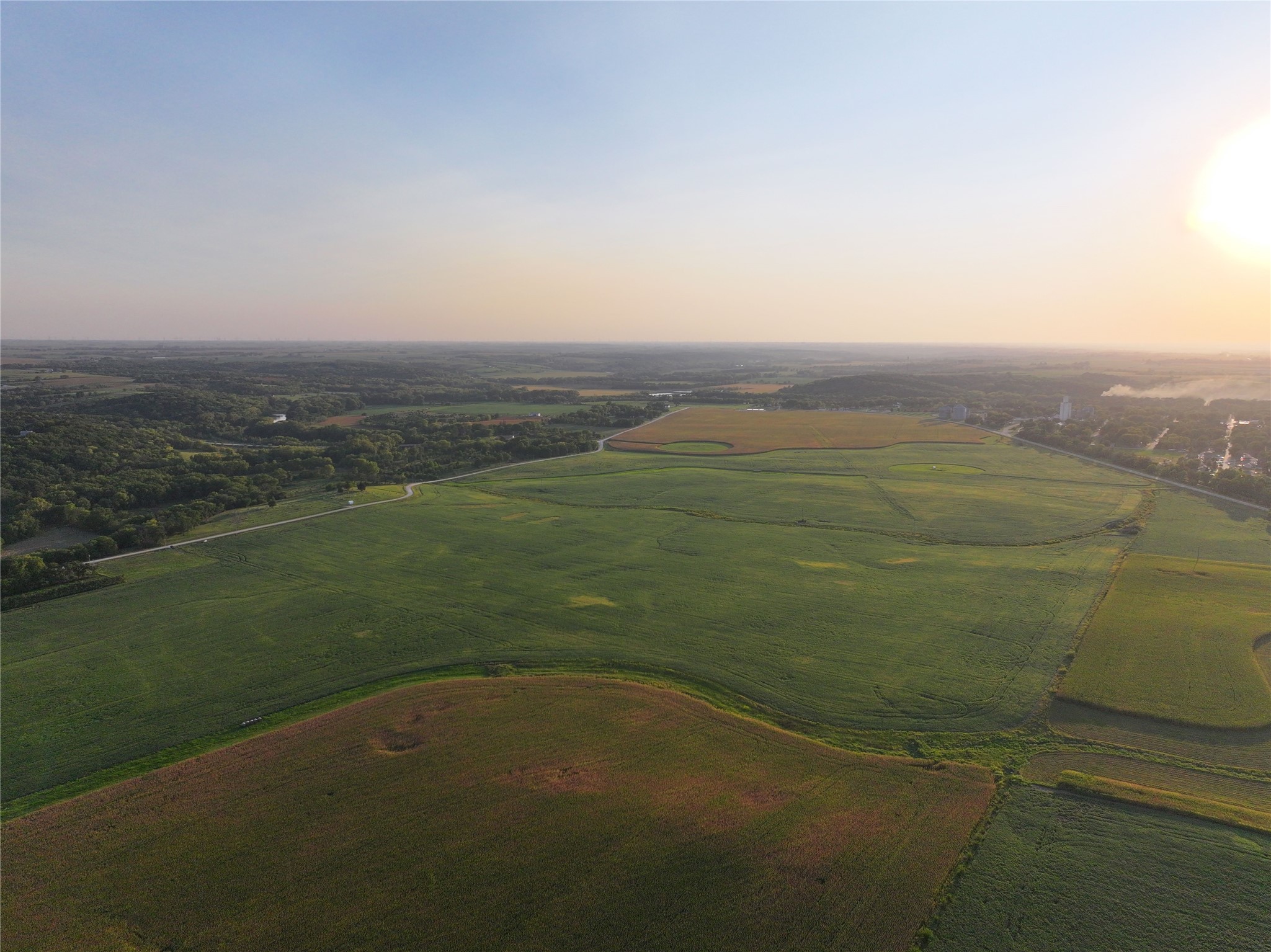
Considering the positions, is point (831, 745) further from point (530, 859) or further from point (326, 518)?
point (326, 518)

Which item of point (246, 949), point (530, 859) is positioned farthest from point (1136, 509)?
point (246, 949)

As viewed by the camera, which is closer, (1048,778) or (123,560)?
(1048,778)

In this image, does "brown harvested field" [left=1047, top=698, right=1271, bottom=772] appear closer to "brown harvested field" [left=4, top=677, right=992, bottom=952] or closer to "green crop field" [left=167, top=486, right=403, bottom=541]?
"brown harvested field" [left=4, top=677, right=992, bottom=952]

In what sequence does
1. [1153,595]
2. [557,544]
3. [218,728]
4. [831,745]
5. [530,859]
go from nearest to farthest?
[530,859], [831,745], [218,728], [1153,595], [557,544]

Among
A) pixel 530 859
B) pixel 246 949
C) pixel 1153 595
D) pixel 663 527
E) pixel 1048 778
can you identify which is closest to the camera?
pixel 246 949

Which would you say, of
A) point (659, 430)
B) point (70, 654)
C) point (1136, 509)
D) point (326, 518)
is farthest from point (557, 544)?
point (659, 430)

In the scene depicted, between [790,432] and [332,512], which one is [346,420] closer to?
[332,512]

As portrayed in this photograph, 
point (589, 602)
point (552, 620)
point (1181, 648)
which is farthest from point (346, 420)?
point (1181, 648)
